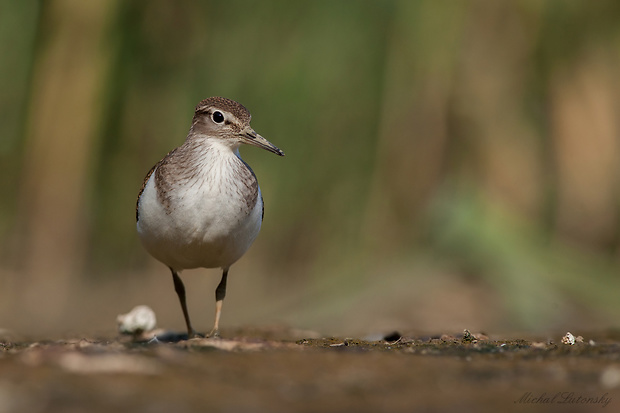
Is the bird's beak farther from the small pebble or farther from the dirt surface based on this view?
the dirt surface

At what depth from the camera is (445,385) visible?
11.8ft

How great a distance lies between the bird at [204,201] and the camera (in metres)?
6.20

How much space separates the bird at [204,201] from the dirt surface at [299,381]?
1.77 m

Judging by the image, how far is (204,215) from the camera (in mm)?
6168

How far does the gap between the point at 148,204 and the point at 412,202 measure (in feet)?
14.9

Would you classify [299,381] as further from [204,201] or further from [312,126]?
[312,126]

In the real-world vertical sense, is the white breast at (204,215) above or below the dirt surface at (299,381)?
above

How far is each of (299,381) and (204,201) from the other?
2735 millimetres

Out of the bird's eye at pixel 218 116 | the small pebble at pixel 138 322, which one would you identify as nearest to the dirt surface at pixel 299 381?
the small pebble at pixel 138 322

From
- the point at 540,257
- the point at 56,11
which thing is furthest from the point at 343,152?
the point at 56,11

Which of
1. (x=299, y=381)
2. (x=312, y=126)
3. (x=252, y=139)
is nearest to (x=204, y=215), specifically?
(x=252, y=139)

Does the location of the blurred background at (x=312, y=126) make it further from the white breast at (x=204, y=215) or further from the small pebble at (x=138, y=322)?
the white breast at (x=204, y=215)

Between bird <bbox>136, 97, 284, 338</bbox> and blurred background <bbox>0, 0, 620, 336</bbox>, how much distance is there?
3411 mm

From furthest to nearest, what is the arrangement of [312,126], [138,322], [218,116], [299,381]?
[312,126]
[218,116]
[138,322]
[299,381]
